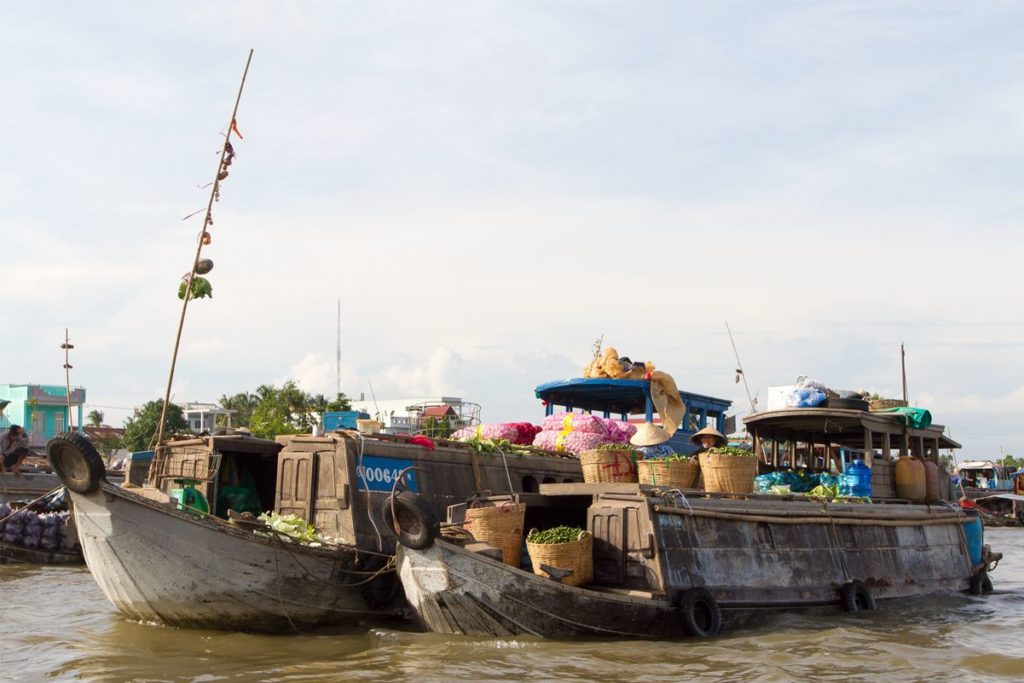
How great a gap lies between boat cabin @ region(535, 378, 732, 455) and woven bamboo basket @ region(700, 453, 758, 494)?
457 cm

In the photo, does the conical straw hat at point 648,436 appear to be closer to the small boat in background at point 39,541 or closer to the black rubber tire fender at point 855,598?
the black rubber tire fender at point 855,598

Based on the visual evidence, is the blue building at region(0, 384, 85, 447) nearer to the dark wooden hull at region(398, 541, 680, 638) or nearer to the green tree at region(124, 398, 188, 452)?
the green tree at region(124, 398, 188, 452)

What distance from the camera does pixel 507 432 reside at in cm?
1572

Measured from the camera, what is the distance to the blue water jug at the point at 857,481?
522 inches

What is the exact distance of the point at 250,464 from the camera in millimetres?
12914

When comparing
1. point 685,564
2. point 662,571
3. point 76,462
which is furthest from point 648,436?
point 76,462

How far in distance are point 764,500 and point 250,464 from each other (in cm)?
627

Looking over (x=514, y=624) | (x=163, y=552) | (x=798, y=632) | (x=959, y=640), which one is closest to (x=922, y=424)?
(x=959, y=640)

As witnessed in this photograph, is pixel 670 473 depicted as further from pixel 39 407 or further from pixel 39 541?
pixel 39 407

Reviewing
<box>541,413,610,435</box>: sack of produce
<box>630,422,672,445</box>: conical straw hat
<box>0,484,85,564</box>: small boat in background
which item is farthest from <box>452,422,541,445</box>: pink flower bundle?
<box>0,484,85,564</box>: small boat in background

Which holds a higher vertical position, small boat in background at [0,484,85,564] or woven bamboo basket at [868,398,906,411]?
woven bamboo basket at [868,398,906,411]

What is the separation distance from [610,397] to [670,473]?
239 inches

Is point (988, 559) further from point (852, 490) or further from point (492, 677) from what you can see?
point (492, 677)

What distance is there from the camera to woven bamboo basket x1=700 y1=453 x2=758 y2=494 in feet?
36.7
